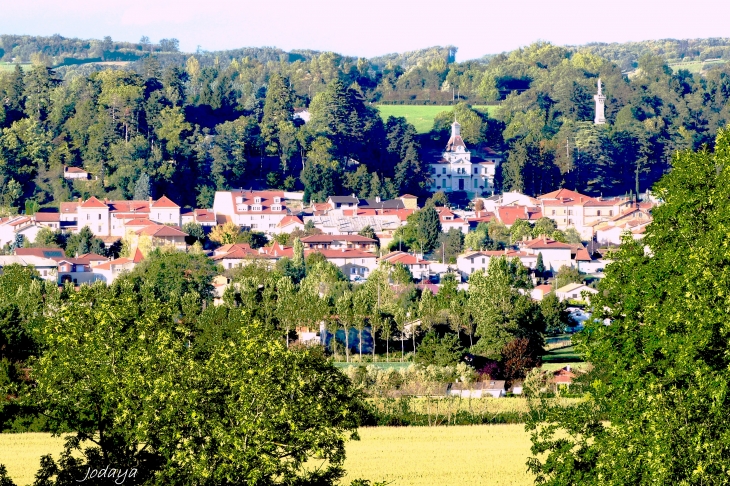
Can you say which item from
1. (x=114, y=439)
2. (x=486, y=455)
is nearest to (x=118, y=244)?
(x=486, y=455)

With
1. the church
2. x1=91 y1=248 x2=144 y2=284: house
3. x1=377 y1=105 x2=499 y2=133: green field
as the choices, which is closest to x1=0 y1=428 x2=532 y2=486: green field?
x1=91 y1=248 x2=144 y2=284: house

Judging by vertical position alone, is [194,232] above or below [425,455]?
above

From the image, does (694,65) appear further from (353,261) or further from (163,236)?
(163,236)

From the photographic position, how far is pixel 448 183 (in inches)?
3688

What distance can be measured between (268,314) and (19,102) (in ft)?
167

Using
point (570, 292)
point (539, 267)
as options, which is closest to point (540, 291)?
point (570, 292)

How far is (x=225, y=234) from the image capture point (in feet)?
229

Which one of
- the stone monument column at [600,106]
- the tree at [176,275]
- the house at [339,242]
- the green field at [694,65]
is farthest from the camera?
the green field at [694,65]

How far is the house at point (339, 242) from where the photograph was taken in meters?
67.9

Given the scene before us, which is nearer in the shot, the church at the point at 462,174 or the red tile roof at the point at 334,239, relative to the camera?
the red tile roof at the point at 334,239

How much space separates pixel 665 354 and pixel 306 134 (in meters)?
74.8

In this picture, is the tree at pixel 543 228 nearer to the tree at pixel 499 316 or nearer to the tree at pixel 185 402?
the tree at pixel 499 316

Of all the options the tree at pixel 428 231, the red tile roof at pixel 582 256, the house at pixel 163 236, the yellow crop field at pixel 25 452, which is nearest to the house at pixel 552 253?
the red tile roof at pixel 582 256

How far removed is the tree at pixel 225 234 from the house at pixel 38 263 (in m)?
10.3
